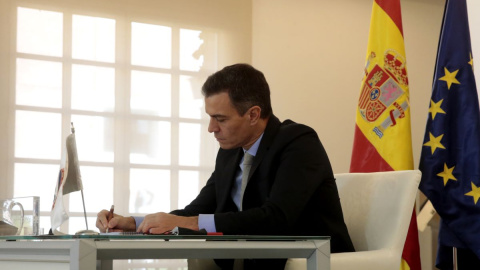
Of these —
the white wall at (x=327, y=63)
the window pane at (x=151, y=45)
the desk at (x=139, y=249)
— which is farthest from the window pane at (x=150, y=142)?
the desk at (x=139, y=249)

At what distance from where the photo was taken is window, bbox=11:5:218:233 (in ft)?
14.7

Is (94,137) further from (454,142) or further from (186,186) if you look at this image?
(454,142)

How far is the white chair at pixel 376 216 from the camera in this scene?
1.90 metres

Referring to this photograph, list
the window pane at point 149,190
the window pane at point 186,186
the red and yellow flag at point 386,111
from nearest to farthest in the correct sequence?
1. the red and yellow flag at point 386,111
2. the window pane at point 149,190
3. the window pane at point 186,186

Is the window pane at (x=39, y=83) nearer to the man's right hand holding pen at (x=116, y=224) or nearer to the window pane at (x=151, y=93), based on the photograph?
the window pane at (x=151, y=93)

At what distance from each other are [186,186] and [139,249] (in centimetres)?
352

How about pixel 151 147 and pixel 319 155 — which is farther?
pixel 151 147

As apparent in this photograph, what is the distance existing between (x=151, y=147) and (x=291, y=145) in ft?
8.97

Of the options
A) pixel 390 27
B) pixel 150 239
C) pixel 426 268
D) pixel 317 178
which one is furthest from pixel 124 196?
pixel 150 239

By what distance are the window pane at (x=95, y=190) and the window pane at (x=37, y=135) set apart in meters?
0.24

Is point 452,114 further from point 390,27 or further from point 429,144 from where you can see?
point 390,27

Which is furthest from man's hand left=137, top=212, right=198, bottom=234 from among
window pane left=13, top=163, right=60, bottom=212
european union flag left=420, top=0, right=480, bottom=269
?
window pane left=13, top=163, right=60, bottom=212

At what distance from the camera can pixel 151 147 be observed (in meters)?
4.76

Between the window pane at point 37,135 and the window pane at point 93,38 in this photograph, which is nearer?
the window pane at point 37,135
